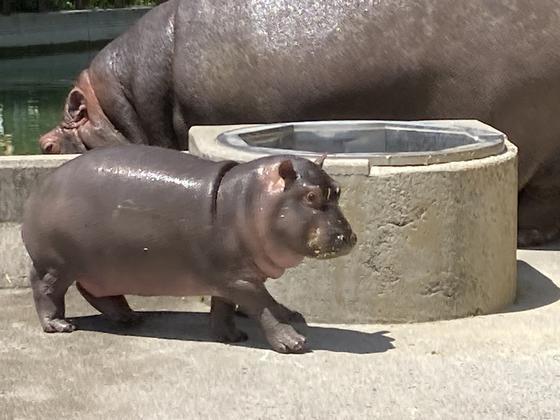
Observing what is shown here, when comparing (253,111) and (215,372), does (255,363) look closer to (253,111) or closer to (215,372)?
(215,372)

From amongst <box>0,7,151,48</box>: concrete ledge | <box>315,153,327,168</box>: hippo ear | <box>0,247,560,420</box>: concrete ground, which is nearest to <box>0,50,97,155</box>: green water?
<box>0,7,151,48</box>: concrete ledge

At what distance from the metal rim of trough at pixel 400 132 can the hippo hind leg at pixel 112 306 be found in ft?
2.55

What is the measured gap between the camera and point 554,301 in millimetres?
4613

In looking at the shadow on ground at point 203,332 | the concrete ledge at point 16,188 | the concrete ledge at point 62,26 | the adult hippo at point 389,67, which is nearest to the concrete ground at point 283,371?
the shadow on ground at point 203,332

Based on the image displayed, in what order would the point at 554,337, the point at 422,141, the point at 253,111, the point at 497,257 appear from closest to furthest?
the point at 554,337 → the point at 497,257 → the point at 422,141 → the point at 253,111

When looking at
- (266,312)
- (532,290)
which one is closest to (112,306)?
(266,312)

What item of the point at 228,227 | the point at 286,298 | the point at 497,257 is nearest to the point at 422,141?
the point at 497,257

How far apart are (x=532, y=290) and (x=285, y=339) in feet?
4.50

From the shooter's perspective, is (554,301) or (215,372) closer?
(215,372)

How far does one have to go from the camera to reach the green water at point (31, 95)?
10102 millimetres

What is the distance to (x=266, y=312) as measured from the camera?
3.89m

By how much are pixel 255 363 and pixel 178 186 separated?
26.5 inches

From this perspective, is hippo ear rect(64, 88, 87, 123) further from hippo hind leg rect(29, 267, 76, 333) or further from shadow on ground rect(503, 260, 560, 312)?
shadow on ground rect(503, 260, 560, 312)

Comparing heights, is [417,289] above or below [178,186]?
below
